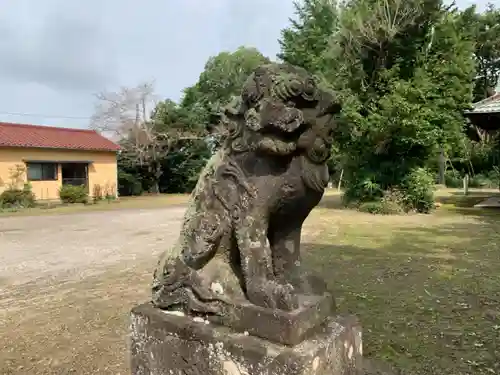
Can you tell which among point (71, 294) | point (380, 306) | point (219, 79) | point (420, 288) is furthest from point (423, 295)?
point (219, 79)

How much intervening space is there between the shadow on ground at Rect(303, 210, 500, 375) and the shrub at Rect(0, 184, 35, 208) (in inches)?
585

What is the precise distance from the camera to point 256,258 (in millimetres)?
1873

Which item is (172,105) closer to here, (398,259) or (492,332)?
(398,259)

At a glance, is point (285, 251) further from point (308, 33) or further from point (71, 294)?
point (308, 33)

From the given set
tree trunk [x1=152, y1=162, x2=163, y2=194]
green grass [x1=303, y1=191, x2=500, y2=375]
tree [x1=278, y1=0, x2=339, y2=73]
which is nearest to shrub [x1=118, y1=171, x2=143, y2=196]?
tree trunk [x1=152, y1=162, x2=163, y2=194]

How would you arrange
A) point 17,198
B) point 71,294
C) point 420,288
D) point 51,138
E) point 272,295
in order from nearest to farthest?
1. point 272,295
2. point 420,288
3. point 71,294
4. point 17,198
5. point 51,138

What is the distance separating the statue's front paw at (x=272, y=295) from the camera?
5.67ft

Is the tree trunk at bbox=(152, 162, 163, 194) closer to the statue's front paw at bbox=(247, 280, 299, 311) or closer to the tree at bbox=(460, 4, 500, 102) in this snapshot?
the tree at bbox=(460, 4, 500, 102)

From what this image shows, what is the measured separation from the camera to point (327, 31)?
72.6ft

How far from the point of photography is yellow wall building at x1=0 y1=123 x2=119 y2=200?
18944mm

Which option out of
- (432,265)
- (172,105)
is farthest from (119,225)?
(172,105)

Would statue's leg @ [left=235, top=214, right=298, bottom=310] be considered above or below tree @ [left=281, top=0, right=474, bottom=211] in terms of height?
below

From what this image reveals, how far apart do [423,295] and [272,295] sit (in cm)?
351

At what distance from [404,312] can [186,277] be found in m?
2.93
